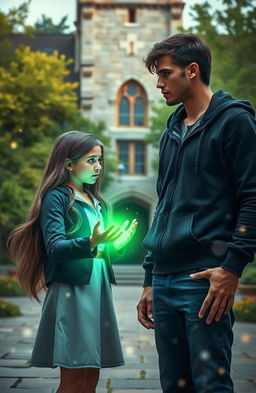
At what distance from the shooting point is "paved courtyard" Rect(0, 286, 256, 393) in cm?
596

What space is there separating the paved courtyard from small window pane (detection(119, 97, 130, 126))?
2029 cm

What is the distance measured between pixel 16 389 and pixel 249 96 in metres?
12.2

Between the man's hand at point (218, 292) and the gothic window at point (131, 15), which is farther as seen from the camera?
the gothic window at point (131, 15)

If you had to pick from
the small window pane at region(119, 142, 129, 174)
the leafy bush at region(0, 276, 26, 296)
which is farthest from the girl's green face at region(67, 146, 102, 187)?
the small window pane at region(119, 142, 129, 174)

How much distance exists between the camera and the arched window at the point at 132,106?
3141 centimetres

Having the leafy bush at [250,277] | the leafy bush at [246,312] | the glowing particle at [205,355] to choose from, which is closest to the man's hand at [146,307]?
the glowing particle at [205,355]

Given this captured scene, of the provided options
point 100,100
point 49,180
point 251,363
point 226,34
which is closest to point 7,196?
point 226,34

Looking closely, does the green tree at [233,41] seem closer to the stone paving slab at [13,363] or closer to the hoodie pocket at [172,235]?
the stone paving slab at [13,363]

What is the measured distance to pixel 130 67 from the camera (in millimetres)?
31469

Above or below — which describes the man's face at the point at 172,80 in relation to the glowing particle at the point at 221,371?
above

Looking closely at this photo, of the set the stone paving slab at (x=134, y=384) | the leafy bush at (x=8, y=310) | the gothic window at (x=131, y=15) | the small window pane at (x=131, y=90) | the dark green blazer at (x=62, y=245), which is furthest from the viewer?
the gothic window at (x=131, y=15)

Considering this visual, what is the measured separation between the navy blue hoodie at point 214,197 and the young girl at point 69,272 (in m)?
0.48

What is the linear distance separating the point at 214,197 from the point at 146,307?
71cm

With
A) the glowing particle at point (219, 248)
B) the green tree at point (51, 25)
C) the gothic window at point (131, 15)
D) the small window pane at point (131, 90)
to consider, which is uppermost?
the green tree at point (51, 25)
